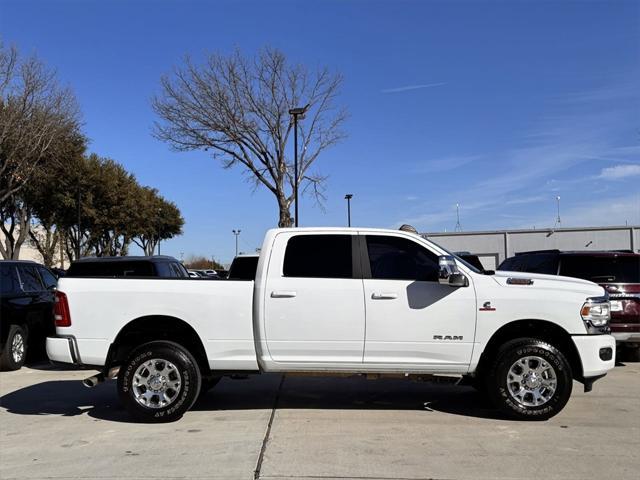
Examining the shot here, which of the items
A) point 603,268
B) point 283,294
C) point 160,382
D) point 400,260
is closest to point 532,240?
point 603,268

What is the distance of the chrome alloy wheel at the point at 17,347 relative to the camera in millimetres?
9540

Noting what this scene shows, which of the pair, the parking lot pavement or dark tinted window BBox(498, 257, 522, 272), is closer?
the parking lot pavement

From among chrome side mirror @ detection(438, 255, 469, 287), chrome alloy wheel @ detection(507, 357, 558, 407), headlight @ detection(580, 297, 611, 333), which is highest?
chrome side mirror @ detection(438, 255, 469, 287)

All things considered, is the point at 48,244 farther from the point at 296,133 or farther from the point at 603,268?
the point at 603,268

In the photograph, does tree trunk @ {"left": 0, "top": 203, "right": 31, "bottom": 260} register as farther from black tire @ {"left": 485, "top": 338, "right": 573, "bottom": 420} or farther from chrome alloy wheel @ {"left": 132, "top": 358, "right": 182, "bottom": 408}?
black tire @ {"left": 485, "top": 338, "right": 573, "bottom": 420}

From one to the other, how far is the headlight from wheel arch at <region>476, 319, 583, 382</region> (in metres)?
0.26

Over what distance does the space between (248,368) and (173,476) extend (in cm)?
173

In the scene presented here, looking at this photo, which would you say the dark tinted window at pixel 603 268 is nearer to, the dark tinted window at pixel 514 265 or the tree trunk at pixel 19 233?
the dark tinted window at pixel 514 265

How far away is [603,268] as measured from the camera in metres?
9.21

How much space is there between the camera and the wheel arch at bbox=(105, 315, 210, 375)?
249 inches

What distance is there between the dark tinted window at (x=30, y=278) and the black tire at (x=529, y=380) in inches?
316

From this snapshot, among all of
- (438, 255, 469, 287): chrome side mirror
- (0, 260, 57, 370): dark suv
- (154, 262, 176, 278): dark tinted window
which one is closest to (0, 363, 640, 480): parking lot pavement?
(438, 255, 469, 287): chrome side mirror

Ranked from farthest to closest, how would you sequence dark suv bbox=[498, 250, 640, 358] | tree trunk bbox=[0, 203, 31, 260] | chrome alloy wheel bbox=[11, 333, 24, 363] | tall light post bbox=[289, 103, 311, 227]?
tree trunk bbox=[0, 203, 31, 260] → tall light post bbox=[289, 103, 311, 227] → chrome alloy wheel bbox=[11, 333, 24, 363] → dark suv bbox=[498, 250, 640, 358]

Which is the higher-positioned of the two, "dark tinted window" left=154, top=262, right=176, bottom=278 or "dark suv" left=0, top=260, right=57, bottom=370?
"dark tinted window" left=154, top=262, right=176, bottom=278
